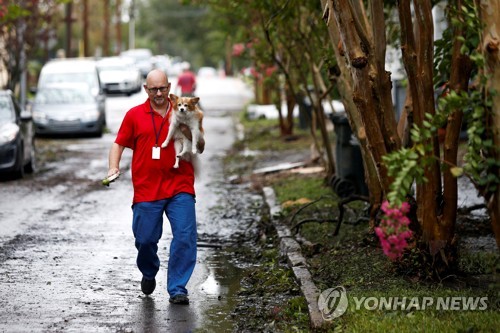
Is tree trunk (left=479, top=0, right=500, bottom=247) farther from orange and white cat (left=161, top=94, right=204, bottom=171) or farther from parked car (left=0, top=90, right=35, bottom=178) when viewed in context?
parked car (left=0, top=90, right=35, bottom=178)

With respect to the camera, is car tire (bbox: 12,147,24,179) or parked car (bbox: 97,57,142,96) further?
parked car (bbox: 97,57,142,96)

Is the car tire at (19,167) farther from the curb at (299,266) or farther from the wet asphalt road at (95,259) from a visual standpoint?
the curb at (299,266)

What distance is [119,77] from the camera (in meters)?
49.6

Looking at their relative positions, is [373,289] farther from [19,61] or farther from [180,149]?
[19,61]

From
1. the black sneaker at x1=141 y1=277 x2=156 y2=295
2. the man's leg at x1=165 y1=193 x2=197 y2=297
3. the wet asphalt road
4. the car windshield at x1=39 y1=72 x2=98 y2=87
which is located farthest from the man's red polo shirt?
the car windshield at x1=39 y1=72 x2=98 y2=87

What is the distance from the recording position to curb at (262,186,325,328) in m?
8.09

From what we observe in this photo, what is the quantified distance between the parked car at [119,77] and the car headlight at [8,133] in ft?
99.3

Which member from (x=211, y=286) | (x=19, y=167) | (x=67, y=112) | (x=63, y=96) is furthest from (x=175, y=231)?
(x=63, y=96)

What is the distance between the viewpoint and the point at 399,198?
656 centimetres

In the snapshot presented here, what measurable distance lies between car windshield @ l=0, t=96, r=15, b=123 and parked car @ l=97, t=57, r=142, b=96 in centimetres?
2942

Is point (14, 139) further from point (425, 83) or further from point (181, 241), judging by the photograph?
point (425, 83)

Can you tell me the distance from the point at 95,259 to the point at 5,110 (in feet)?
28.8

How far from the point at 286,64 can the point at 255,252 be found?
37.1 feet

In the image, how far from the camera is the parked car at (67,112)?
28.7 m
